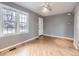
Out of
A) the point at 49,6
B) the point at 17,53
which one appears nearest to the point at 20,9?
the point at 49,6

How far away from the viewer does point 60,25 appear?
274 cm

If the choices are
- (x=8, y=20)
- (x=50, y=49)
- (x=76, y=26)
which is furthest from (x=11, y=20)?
(x=76, y=26)

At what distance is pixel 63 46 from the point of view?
8.13 feet

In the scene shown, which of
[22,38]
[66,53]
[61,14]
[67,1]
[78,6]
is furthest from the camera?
[22,38]

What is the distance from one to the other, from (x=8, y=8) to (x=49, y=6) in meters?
1.17

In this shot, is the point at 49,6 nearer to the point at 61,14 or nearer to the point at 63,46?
the point at 61,14

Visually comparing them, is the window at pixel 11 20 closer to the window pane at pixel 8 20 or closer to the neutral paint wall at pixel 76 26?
the window pane at pixel 8 20

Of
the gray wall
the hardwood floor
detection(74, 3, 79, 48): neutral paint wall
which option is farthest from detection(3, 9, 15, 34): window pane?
detection(74, 3, 79, 48): neutral paint wall

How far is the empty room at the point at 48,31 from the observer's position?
2316 mm

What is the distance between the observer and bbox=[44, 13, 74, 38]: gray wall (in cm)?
251

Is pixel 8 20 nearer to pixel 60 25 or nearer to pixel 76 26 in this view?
pixel 60 25

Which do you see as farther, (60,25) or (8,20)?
(60,25)

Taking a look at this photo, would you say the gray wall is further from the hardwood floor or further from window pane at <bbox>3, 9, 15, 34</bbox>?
window pane at <bbox>3, 9, 15, 34</bbox>

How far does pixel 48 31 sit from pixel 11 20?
122cm
